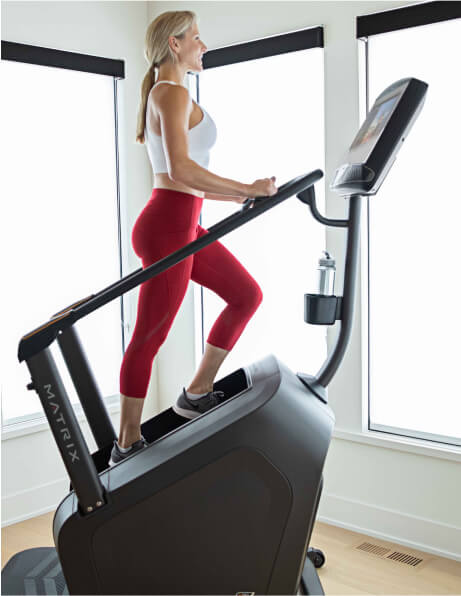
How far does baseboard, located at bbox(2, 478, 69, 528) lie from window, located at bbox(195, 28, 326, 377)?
1009mm

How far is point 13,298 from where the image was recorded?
3.17 m

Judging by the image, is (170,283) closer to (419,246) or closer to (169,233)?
(169,233)

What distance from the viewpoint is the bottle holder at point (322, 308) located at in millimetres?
1854

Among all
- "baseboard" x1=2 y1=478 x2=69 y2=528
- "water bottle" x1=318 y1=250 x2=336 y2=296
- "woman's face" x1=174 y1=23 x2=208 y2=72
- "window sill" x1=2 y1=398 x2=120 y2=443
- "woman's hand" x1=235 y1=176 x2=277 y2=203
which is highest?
"woman's face" x1=174 y1=23 x2=208 y2=72

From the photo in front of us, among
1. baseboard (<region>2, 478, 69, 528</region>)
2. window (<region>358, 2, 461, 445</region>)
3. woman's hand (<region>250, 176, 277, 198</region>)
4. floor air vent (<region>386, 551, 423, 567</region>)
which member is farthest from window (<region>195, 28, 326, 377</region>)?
woman's hand (<region>250, 176, 277, 198</region>)

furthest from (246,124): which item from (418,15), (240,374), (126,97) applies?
(240,374)

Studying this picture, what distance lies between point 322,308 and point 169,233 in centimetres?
50

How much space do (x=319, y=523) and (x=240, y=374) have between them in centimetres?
119

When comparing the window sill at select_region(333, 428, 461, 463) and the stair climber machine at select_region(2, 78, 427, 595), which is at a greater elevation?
the stair climber machine at select_region(2, 78, 427, 595)

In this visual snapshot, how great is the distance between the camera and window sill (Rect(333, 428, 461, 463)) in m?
2.66

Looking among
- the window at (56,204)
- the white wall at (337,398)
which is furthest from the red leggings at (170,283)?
→ the window at (56,204)

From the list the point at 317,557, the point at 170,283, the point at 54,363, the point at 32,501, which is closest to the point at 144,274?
the point at 170,283

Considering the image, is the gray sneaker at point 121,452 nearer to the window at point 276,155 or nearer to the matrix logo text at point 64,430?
the matrix logo text at point 64,430

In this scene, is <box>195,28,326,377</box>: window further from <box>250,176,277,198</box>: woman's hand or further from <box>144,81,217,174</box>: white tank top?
<box>250,176,277,198</box>: woman's hand
